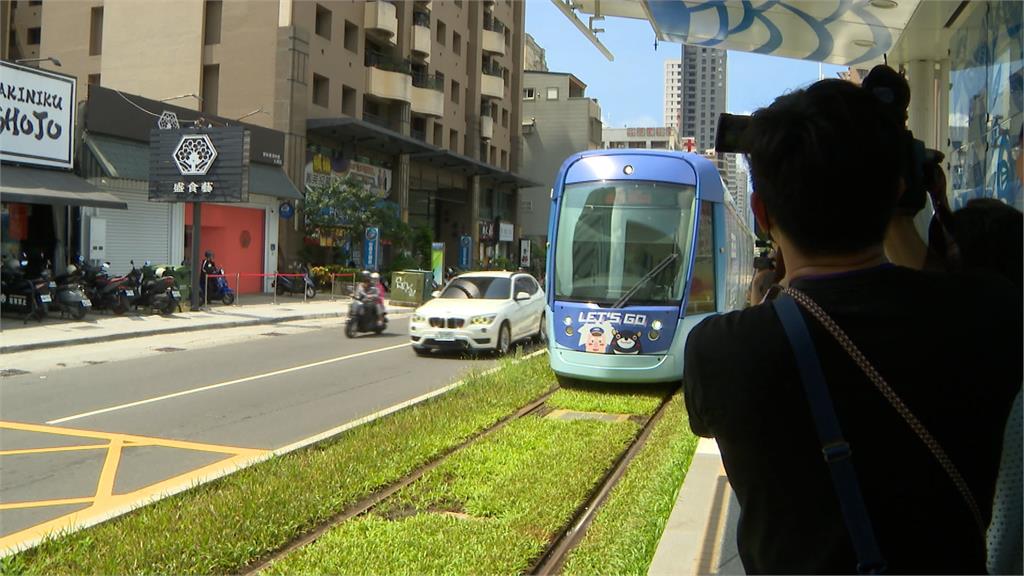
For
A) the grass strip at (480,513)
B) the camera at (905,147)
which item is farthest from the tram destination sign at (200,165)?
the camera at (905,147)

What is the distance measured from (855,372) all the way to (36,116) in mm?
22492

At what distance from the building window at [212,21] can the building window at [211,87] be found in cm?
114

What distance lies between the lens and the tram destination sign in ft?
72.5

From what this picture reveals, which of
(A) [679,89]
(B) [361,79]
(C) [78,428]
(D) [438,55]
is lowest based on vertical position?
(C) [78,428]

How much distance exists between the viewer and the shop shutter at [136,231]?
24.8m

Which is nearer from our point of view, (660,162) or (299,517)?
(299,517)

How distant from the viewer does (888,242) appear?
6.66ft

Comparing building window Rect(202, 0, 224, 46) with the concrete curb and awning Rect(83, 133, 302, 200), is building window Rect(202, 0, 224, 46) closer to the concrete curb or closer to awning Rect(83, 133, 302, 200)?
awning Rect(83, 133, 302, 200)

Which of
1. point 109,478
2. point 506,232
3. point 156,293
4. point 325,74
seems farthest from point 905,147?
point 506,232

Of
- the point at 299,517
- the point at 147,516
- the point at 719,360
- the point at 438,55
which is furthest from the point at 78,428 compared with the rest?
the point at 438,55

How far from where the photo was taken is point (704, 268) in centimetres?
1052

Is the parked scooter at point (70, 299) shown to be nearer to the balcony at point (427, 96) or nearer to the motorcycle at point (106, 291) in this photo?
the motorcycle at point (106, 291)

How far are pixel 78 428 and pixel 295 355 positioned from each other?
6.57m

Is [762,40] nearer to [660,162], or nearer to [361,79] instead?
[660,162]
